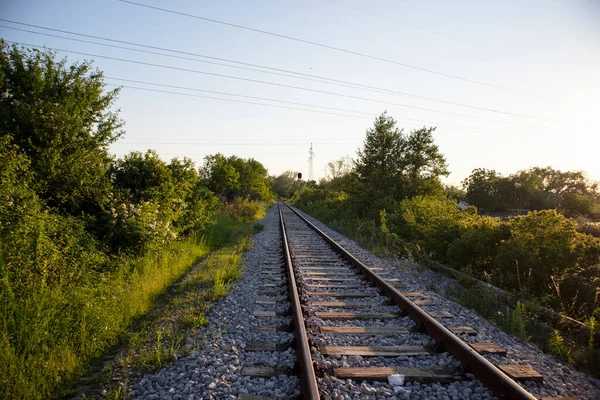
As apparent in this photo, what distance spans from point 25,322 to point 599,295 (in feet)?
27.2

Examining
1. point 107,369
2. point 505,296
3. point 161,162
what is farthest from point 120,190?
point 505,296

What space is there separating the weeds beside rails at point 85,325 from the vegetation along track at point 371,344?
1.14m

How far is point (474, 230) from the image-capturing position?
341 inches

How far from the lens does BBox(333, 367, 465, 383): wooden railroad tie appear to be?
3.28m

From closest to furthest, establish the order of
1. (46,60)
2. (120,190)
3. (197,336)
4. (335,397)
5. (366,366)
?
(335,397)
(366,366)
(197,336)
(46,60)
(120,190)

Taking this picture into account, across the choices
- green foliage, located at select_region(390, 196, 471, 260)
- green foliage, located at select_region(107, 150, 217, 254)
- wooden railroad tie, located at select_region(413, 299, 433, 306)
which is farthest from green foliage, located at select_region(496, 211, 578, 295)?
green foliage, located at select_region(107, 150, 217, 254)

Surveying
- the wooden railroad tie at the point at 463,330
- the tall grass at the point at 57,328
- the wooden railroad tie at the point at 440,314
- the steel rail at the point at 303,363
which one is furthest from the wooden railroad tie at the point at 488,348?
the tall grass at the point at 57,328

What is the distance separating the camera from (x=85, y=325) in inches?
163

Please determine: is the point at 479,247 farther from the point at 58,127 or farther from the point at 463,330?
the point at 58,127

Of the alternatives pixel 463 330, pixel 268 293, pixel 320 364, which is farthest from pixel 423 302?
pixel 320 364

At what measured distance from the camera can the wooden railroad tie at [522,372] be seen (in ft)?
10.9

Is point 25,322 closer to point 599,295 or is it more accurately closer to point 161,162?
point 161,162

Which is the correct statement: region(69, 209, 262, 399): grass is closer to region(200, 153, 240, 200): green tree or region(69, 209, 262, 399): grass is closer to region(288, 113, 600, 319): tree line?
region(288, 113, 600, 319): tree line

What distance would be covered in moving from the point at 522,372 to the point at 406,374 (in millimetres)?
1217
